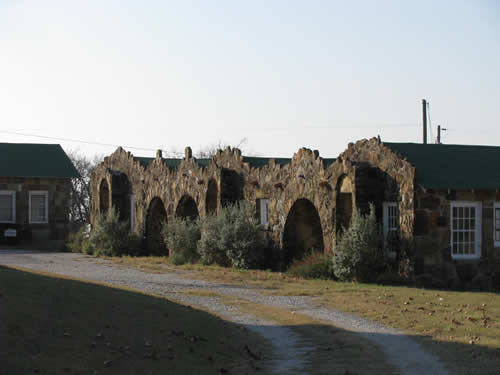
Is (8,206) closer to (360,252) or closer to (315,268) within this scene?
(315,268)

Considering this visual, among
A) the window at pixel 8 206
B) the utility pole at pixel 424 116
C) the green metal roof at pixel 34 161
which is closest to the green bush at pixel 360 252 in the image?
the green metal roof at pixel 34 161

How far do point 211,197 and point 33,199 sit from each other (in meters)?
12.8

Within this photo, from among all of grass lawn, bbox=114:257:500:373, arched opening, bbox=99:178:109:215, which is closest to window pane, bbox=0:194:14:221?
arched opening, bbox=99:178:109:215

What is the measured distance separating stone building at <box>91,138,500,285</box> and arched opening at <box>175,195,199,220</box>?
4.71 feet

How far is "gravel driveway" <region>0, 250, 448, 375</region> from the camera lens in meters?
9.59

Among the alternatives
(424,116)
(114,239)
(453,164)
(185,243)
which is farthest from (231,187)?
(424,116)

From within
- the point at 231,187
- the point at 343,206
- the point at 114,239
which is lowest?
the point at 114,239

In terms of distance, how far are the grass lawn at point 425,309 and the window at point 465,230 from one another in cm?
232

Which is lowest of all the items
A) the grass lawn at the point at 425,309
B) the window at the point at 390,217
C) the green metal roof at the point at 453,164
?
the grass lawn at the point at 425,309

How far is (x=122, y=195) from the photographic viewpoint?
3256 centimetres

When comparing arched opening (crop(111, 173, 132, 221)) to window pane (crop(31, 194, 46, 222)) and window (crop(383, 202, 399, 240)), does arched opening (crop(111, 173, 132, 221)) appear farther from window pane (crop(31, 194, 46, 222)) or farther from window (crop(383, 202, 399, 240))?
window (crop(383, 202, 399, 240))

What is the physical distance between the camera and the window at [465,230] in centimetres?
1919

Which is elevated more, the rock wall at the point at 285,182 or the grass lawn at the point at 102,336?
the rock wall at the point at 285,182

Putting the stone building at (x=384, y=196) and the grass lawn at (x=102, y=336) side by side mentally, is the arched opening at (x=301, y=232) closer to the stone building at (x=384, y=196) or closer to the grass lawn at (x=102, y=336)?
the stone building at (x=384, y=196)
